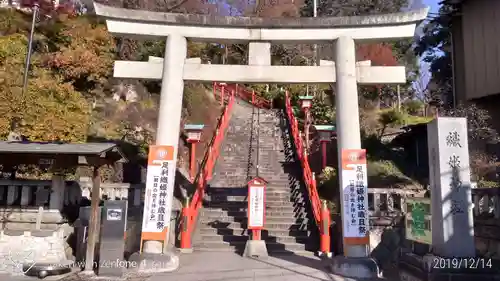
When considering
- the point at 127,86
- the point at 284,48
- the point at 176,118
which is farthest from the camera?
the point at 284,48

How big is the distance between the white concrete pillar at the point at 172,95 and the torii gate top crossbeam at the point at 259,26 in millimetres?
412

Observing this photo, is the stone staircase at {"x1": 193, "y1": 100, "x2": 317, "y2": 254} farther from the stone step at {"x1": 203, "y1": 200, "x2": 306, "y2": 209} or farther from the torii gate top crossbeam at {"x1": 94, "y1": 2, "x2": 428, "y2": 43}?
the torii gate top crossbeam at {"x1": 94, "y1": 2, "x2": 428, "y2": 43}

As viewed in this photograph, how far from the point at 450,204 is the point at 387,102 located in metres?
28.1

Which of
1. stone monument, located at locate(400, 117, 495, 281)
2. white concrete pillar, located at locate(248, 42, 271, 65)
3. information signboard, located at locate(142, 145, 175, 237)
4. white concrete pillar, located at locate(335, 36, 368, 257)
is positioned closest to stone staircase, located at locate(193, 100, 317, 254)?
information signboard, located at locate(142, 145, 175, 237)

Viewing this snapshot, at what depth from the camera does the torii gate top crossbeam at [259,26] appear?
10.1 m

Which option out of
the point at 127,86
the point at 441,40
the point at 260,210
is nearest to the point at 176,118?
the point at 260,210

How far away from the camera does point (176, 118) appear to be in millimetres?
10039

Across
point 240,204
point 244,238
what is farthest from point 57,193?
point 240,204

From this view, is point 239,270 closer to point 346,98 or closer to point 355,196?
point 355,196

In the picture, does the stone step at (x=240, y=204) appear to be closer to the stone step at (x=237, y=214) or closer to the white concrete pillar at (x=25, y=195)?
the stone step at (x=237, y=214)

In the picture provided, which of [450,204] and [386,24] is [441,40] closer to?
[386,24]

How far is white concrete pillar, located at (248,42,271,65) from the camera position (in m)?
10.5

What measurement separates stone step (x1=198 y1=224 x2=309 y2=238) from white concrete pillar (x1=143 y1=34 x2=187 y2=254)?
2.79 m
